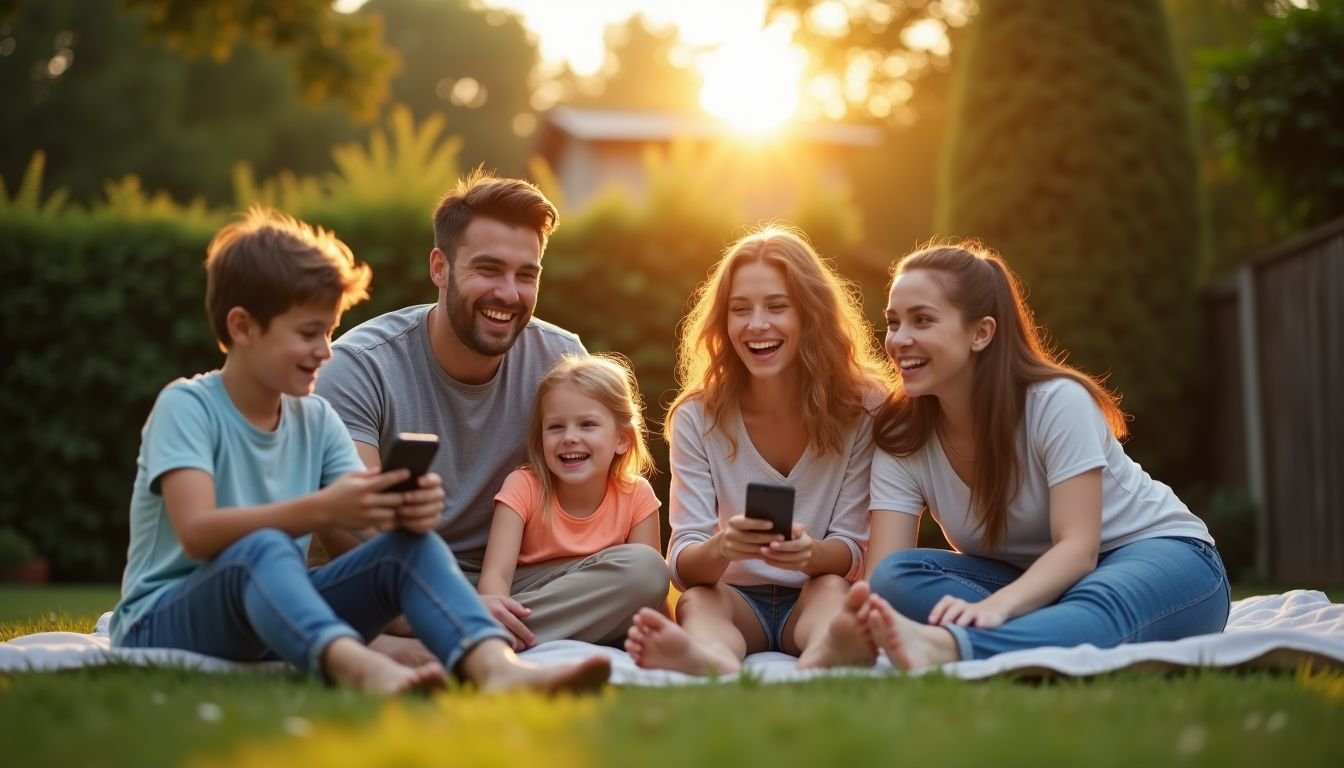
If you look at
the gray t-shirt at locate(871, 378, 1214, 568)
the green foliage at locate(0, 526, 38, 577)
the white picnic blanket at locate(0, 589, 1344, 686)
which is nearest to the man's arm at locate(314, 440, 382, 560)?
the white picnic blanket at locate(0, 589, 1344, 686)

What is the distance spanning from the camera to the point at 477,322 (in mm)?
4445

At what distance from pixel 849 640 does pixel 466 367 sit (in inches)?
71.0

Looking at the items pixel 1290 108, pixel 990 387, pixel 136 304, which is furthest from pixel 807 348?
pixel 136 304

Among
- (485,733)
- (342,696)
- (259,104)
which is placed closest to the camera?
(485,733)

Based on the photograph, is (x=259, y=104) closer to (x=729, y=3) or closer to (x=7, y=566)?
(x=729, y=3)

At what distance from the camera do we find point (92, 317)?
9.55m

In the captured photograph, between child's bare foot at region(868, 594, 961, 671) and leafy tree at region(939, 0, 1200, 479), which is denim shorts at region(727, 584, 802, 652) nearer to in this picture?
child's bare foot at region(868, 594, 961, 671)

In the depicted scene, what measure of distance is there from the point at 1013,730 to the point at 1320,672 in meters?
1.32

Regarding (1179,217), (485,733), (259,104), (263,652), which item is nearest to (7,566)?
(263,652)

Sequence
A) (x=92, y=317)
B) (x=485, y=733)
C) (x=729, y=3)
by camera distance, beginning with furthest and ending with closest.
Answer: (x=729, y=3) → (x=92, y=317) → (x=485, y=733)

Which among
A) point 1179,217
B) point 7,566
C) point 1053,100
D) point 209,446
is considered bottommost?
point 7,566

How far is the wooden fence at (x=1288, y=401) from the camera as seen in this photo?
794 centimetres

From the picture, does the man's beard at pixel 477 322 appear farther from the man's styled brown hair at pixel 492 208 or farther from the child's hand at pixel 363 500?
Result: the child's hand at pixel 363 500

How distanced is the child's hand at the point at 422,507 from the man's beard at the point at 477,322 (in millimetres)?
1271
